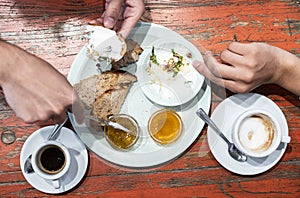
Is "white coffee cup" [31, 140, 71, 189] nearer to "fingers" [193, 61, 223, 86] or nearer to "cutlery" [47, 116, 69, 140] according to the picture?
"cutlery" [47, 116, 69, 140]

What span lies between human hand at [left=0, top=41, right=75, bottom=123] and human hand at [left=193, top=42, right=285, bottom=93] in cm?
45

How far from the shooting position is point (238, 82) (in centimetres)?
136

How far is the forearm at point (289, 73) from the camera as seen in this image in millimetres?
1393

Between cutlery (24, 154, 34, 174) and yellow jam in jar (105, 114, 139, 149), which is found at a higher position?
yellow jam in jar (105, 114, 139, 149)

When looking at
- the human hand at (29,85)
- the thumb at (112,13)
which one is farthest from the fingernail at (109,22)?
the human hand at (29,85)

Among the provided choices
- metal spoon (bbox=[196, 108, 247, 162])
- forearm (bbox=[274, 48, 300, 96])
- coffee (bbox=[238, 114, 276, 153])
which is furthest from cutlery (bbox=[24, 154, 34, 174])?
forearm (bbox=[274, 48, 300, 96])

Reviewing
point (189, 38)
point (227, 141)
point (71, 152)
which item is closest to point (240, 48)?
point (189, 38)

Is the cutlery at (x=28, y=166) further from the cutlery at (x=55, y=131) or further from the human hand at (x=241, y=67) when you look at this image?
the human hand at (x=241, y=67)

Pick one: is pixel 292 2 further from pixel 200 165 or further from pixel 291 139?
pixel 200 165

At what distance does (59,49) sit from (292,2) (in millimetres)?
796

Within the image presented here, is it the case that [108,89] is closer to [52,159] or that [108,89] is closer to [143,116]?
[143,116]

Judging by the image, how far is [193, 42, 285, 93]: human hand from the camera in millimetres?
1352

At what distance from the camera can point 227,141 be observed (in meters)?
1.37

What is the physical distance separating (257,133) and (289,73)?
221mm
